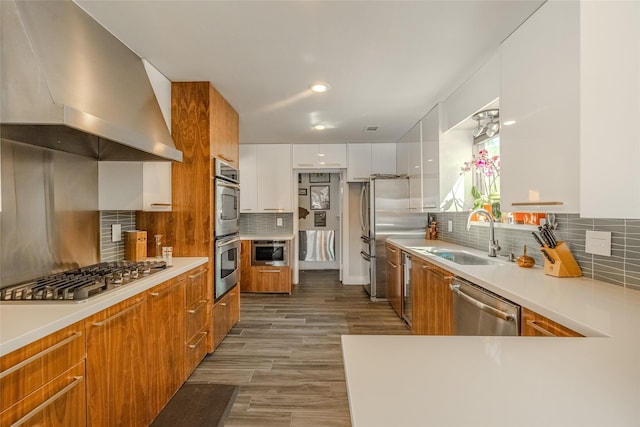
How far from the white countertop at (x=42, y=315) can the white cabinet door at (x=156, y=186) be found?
81 centimetres

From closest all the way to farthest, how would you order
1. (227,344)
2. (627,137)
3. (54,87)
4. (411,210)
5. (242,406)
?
1. (627,137)
2. (54,87)
3. (242,406)
4. (227,344)
5. (411,210)

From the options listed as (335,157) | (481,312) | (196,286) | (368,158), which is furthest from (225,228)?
(368,158)

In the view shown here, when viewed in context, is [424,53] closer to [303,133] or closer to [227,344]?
[303,133]

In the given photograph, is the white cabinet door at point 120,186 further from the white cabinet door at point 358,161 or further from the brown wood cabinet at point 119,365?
the white cabinet door at point 358,161

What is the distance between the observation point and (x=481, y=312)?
177cm

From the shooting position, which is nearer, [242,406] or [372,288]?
[242,406]

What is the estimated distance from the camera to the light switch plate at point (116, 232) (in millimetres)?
2350

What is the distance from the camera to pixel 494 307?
5.37 feet

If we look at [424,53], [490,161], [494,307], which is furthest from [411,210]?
[494,307]

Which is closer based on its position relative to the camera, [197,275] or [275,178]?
[197,275]

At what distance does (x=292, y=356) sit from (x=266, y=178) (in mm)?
3011

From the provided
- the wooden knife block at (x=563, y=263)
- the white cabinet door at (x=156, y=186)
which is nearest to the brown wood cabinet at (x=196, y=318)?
the white cabinet door at (x=156, y=186)

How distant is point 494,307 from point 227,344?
2.32 m

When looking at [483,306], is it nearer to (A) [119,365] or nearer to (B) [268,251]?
(A) [119,365]
